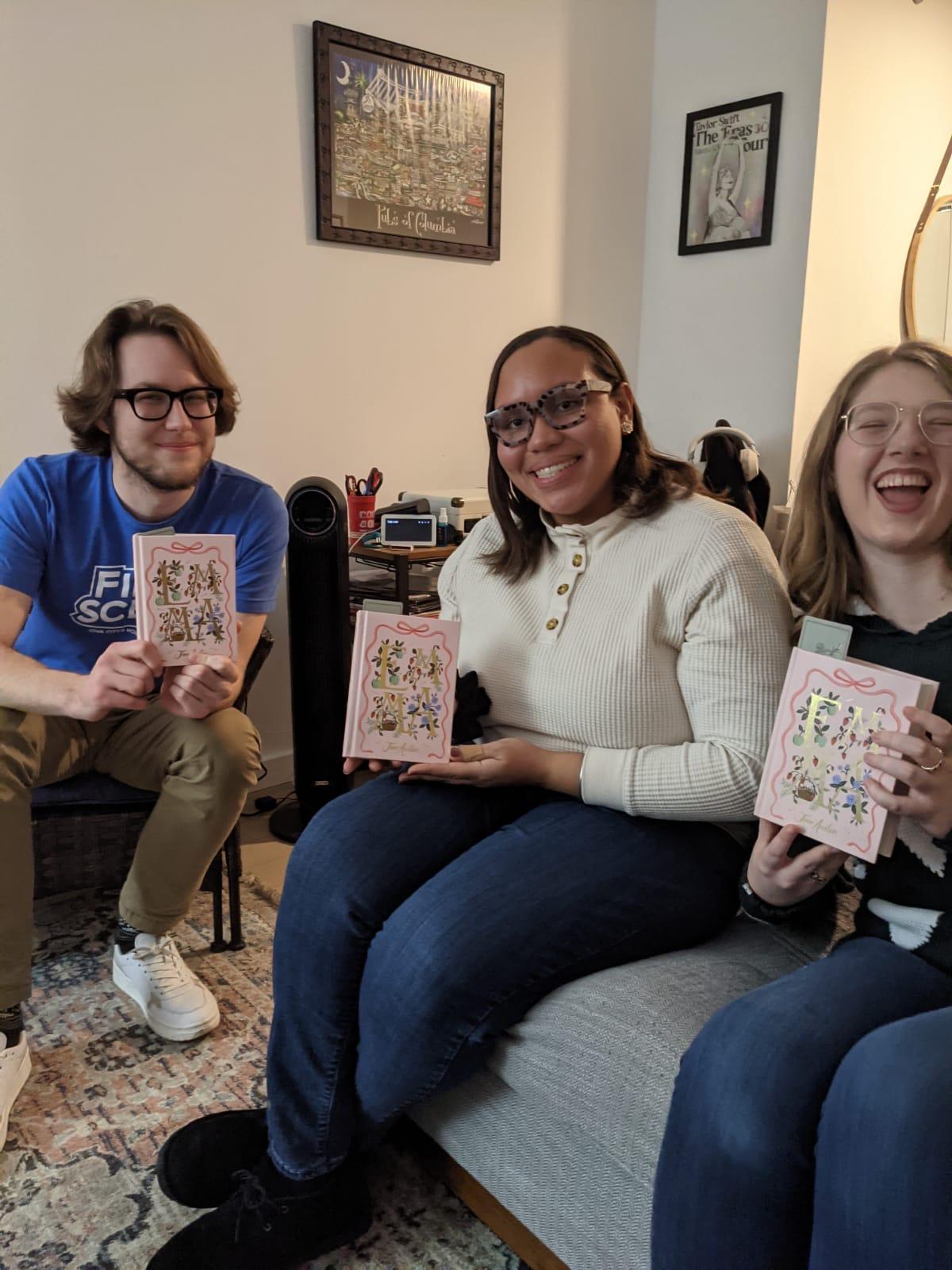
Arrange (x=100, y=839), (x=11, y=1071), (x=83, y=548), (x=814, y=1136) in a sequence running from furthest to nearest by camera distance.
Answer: (x=100, y=839), (x=83, y=548), (x=11, y=1071), (x=814, y=1136)

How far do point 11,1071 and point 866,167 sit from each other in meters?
3.57

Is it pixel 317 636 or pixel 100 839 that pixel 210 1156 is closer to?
pixel 100 839

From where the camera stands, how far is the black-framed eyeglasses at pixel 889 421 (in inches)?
44.6

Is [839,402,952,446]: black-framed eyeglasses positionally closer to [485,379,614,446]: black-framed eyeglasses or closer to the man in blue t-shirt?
[485,379,614,446]: black-framed eyeglasses

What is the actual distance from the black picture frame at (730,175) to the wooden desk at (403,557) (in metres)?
1.66

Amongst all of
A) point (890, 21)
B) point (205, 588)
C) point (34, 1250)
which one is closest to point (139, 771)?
point (205, 588)

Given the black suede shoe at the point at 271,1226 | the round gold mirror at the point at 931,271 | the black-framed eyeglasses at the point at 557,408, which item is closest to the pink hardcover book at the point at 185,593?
the black-framed eyeglasses at the point at 557,408

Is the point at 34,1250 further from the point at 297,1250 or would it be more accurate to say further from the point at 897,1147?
the point at 897,1147

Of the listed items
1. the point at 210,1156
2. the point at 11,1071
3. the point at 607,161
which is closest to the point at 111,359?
the point at 11,1071

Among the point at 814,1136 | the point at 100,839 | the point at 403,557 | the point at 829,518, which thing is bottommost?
the point at 100,839

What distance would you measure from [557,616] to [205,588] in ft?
1.89

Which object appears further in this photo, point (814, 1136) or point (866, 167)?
point (866, 167)

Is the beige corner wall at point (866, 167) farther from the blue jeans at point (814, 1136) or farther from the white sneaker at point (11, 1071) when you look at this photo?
the white sneaker at point (11, 1071)

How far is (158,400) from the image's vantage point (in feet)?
5.82
